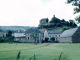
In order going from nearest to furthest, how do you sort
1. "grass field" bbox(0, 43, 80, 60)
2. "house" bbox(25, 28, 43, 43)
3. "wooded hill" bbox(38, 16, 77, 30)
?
"grass field" bbox(0, 43, 80, 60) → "house" bbox(25, 28, 43, 43) → "wooded hill" bbox(38, 16, 77, 30)

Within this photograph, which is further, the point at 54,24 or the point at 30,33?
the point at 54,24

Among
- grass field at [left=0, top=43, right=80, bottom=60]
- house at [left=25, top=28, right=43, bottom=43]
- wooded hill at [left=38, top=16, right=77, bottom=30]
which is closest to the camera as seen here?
grass field at [left=0, top=43, right=80, bottom=60]

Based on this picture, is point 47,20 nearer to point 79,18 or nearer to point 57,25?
point 57,25

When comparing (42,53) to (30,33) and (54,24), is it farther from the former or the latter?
(54,24)

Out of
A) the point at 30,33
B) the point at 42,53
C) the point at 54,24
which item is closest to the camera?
the point at 42,53

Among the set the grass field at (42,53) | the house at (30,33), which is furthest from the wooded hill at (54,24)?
the grass field at (42,53)

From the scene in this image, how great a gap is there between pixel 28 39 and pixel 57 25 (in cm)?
5095

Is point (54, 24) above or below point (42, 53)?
above

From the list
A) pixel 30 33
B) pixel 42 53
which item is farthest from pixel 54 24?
pixel 42 53

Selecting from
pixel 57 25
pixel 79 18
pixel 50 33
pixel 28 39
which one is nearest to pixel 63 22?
pixel 57 25

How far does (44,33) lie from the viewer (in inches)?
2734

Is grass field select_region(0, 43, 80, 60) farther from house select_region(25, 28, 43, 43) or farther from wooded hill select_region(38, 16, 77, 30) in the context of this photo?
wooded hill select_region(38, 16, 77, 30)

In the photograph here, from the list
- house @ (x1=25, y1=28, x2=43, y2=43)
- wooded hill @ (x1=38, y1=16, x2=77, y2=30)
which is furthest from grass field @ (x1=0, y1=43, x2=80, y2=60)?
wooded hill @ (x1=38, y1=16, x2=77, y2=30)

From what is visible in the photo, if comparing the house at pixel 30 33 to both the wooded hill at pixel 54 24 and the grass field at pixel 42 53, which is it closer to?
the wooded hill at pixel 54 24
